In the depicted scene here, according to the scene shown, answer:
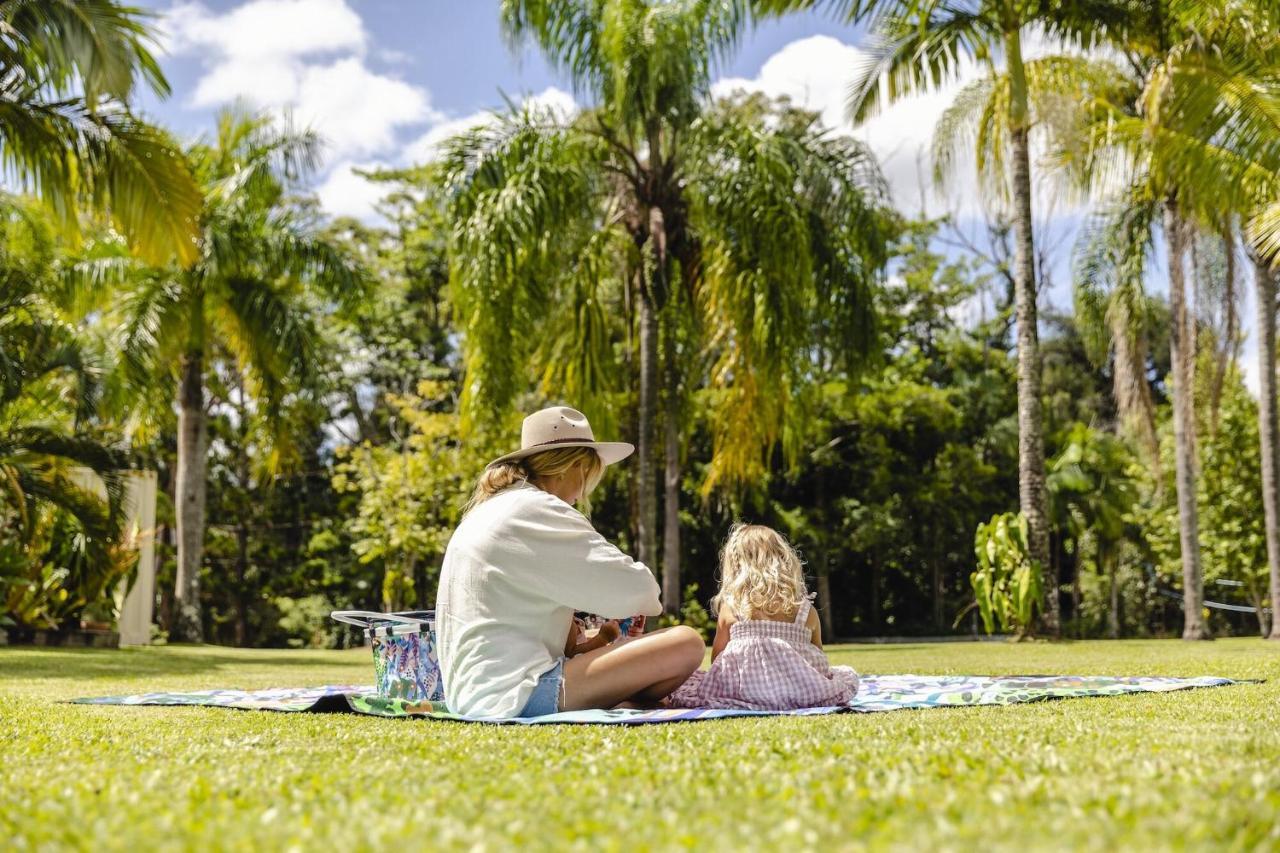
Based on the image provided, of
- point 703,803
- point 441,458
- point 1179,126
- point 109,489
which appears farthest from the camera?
point 441,458

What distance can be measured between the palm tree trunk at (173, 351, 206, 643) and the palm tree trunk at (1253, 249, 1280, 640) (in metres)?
15.7

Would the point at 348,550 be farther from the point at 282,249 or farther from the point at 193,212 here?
the point at 193,212

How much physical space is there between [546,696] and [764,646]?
1019mm

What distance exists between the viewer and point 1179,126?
11758mm

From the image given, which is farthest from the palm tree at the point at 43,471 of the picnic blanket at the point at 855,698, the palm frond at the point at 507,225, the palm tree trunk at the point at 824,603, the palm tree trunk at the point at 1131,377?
the palm tree trunk at the point at 824,603

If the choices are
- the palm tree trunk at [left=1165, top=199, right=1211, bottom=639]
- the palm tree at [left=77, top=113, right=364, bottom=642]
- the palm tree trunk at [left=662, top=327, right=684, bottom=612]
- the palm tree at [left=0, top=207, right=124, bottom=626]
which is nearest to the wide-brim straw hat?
the palm tree at [left=0, top=207, right=124, bottom=626]

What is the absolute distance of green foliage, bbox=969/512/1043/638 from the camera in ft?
44.3

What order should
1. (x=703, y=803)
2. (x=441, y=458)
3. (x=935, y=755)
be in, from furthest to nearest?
1. (x=441, y=458)
2. (x=935, y=755)
3. (x=703, y=803)

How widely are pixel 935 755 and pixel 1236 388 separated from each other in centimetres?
2524

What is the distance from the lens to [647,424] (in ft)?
47.6

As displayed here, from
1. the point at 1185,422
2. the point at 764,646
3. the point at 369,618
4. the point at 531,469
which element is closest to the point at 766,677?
the point at 764,646

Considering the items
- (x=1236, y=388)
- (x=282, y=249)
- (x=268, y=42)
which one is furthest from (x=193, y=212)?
(x=1236, y=388)

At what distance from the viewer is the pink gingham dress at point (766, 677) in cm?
498

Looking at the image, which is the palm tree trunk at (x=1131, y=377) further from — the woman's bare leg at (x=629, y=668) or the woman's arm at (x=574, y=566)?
the woman's arm at (x=574, y=566)
